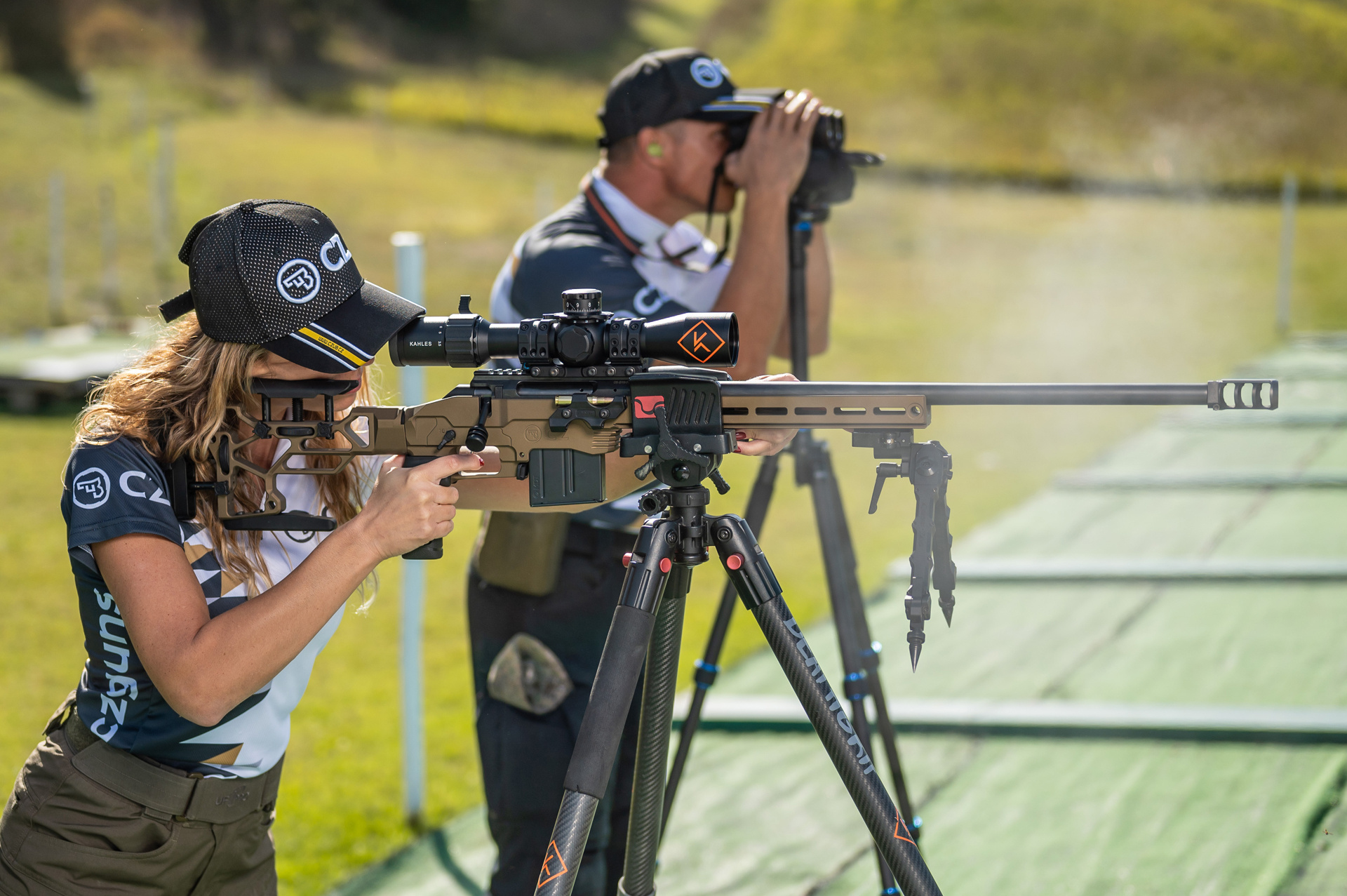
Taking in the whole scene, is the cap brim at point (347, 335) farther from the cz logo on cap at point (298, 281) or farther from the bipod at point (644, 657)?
the bipod at point (644, 657)

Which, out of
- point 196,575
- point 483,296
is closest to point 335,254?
point 196,575

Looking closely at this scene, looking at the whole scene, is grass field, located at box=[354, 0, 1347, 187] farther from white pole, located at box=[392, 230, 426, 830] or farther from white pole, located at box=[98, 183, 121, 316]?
white pole, located at box=[392, 230, 426, 830]

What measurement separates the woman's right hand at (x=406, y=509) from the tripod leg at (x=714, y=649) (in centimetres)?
104

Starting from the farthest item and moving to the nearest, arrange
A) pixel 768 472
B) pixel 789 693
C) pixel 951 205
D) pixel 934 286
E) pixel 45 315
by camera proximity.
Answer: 1. pixel 951 205
2. pixel 934 286
3. pixel 45 315
4. pixel 789 693
5. pixel 768 472

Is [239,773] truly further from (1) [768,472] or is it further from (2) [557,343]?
(1) [768,472]

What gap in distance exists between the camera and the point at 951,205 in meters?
24.4

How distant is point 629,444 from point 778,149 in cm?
101

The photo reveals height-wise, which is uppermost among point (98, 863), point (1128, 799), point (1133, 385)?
point (1133, 385)

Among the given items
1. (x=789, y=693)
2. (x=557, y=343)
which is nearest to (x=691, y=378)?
(x=557, y=343)

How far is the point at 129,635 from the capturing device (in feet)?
5.65

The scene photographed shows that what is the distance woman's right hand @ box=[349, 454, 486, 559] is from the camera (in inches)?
69.4

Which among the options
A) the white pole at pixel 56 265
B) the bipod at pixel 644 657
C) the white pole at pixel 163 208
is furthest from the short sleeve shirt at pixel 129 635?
the white pole at pixel 163 208

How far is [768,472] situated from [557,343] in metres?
1.03

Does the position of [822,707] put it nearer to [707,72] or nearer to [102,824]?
[102,824]
